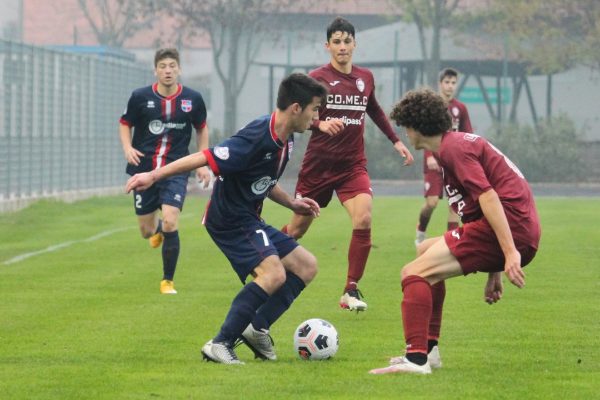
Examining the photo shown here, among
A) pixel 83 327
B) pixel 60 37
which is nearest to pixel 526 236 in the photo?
pixel 83 327

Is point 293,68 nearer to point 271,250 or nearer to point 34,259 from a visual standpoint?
point 34,259

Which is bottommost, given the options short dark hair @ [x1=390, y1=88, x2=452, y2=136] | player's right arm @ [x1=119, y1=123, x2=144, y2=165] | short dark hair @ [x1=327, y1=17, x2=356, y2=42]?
player's right arm @ [x1=119, y1=123, x2=144, y2=165]

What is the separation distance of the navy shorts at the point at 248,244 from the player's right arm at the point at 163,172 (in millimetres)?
672

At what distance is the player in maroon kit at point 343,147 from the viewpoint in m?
12.1

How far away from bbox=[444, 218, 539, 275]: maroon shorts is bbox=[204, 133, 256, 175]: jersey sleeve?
1265mm

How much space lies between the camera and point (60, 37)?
277 feet

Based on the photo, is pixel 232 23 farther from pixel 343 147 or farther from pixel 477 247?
pixel 477 247

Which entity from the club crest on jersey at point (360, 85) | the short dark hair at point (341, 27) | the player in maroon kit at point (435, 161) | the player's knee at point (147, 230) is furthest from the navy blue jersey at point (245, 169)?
the player in maroon kit at point (435, 161)

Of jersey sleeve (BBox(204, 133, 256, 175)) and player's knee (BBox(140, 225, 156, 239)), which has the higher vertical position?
jersey sleeve (BBox(204, 133, 256, 175))

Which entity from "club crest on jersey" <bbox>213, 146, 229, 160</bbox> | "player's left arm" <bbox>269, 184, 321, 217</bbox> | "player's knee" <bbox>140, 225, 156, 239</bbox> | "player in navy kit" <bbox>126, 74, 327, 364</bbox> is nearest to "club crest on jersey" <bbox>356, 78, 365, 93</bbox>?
"player's knee" <bbox>140, 225, 156, 239</bbox>

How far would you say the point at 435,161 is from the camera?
55.2 feet

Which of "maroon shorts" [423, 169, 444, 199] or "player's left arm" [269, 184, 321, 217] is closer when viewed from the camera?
"player's left arm" [269, 184, 321, 217]

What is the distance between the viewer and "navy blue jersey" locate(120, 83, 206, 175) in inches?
542

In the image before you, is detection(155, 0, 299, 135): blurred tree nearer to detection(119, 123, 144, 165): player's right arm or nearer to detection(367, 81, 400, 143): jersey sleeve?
detection(119, 123, 144, 165): player's right arm
